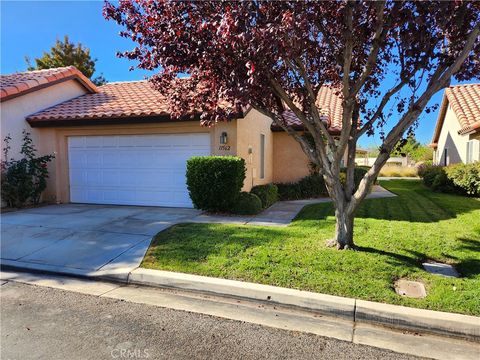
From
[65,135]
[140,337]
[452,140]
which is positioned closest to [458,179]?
[452,140]

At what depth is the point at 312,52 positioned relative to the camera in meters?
5.29

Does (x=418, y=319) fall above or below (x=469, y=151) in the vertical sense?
below

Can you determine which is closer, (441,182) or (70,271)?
(70,271)

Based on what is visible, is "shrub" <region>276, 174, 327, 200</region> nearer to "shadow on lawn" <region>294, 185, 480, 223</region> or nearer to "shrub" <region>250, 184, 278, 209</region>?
"shrub" <region>250, 184, 278, 209</region>

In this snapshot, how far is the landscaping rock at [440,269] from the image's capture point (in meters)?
4.82

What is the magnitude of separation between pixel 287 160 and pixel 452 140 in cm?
968

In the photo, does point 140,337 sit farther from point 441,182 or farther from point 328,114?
point 441,182

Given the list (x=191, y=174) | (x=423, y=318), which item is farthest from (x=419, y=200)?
(x=423, y=318)

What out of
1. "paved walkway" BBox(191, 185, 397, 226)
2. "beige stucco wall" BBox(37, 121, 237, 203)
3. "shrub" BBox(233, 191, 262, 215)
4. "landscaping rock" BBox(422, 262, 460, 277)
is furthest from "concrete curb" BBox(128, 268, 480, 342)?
"beige stucco wall" BBox(37, 121, 237, 203)

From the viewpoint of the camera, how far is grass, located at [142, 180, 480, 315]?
433 centimetres

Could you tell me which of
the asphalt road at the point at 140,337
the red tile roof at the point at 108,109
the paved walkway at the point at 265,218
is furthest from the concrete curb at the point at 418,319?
the red tile roof at the point at 108,109

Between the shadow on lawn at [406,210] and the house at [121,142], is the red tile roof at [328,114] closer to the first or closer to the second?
the house at [121,142]

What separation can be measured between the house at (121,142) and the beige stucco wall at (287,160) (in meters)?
1.65

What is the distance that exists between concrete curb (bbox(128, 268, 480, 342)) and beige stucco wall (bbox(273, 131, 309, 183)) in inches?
387
